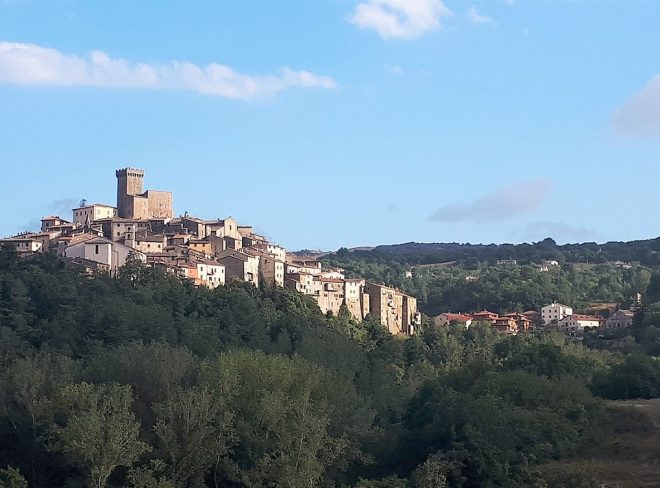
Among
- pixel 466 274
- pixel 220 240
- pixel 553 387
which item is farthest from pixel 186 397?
pixel 466 274

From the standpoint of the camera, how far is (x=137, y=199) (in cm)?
9819

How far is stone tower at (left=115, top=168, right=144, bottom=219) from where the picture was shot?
98.3 m

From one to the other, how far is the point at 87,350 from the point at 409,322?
151 ft

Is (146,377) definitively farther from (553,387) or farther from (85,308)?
(85,308)

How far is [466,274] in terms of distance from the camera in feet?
492

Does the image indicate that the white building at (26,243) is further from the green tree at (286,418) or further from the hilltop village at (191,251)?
the green tree at (286,418)

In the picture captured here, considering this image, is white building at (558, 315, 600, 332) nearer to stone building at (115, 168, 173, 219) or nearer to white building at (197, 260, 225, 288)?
white building at (197, 260, 225, 288)

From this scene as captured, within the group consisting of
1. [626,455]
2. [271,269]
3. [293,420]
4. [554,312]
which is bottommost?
[626,455]

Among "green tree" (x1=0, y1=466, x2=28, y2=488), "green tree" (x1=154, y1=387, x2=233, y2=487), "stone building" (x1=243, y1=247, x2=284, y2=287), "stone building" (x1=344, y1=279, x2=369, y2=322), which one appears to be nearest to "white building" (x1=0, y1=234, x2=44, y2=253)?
"stone building" (x1=243, y1=247, x2=284, y2=287)

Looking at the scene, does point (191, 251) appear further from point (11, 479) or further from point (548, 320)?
point (11, 479)

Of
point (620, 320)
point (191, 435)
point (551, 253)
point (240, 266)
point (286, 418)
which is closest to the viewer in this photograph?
point (191, 435)

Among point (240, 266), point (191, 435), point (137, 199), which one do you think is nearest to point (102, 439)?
point (191, 435)

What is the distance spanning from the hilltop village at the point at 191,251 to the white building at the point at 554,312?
15.5 m

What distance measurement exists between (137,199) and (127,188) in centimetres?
281
